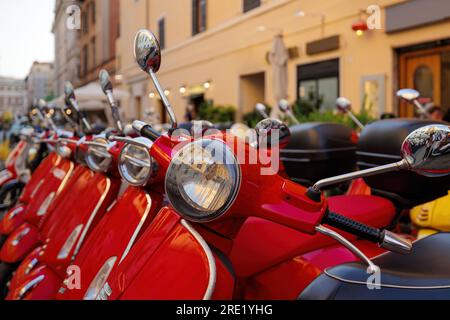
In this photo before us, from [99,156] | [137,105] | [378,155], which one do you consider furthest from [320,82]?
[99,156]

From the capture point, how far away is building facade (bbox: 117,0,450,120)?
669cm

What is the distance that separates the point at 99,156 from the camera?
6.38 ft

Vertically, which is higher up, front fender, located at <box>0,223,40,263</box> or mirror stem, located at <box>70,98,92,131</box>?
mirror stem, located at <box>70,98,92,131</box>

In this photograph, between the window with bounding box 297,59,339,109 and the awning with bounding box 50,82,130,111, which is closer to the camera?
the window with bounding box 297,59,339,109

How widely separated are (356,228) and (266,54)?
32.9 feet

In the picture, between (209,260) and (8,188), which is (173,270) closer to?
(209,260)

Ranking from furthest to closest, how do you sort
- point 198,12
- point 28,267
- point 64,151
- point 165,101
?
point 198,12 < point 64,151 < point 28,267 < point 165,101

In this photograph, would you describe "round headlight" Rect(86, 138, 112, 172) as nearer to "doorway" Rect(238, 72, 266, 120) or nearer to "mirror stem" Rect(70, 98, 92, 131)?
"mirror stem" Rect(70, 98, 92, 131)

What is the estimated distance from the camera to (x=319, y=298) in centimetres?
99

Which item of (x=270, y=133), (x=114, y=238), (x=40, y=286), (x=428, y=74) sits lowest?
(x=40, y=286)

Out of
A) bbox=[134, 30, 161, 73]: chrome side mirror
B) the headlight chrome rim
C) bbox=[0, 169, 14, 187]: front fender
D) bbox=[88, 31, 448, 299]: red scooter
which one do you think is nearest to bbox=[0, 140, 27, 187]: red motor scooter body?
bbox=[0, 169, 14, 187]: front fender

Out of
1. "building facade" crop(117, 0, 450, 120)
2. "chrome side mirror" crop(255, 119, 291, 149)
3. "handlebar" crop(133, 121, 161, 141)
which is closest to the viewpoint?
"handlebar" crop(133, 121, 161, 141)

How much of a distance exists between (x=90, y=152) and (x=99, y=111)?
42.0 ft

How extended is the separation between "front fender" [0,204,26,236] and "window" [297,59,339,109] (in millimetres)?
6659
